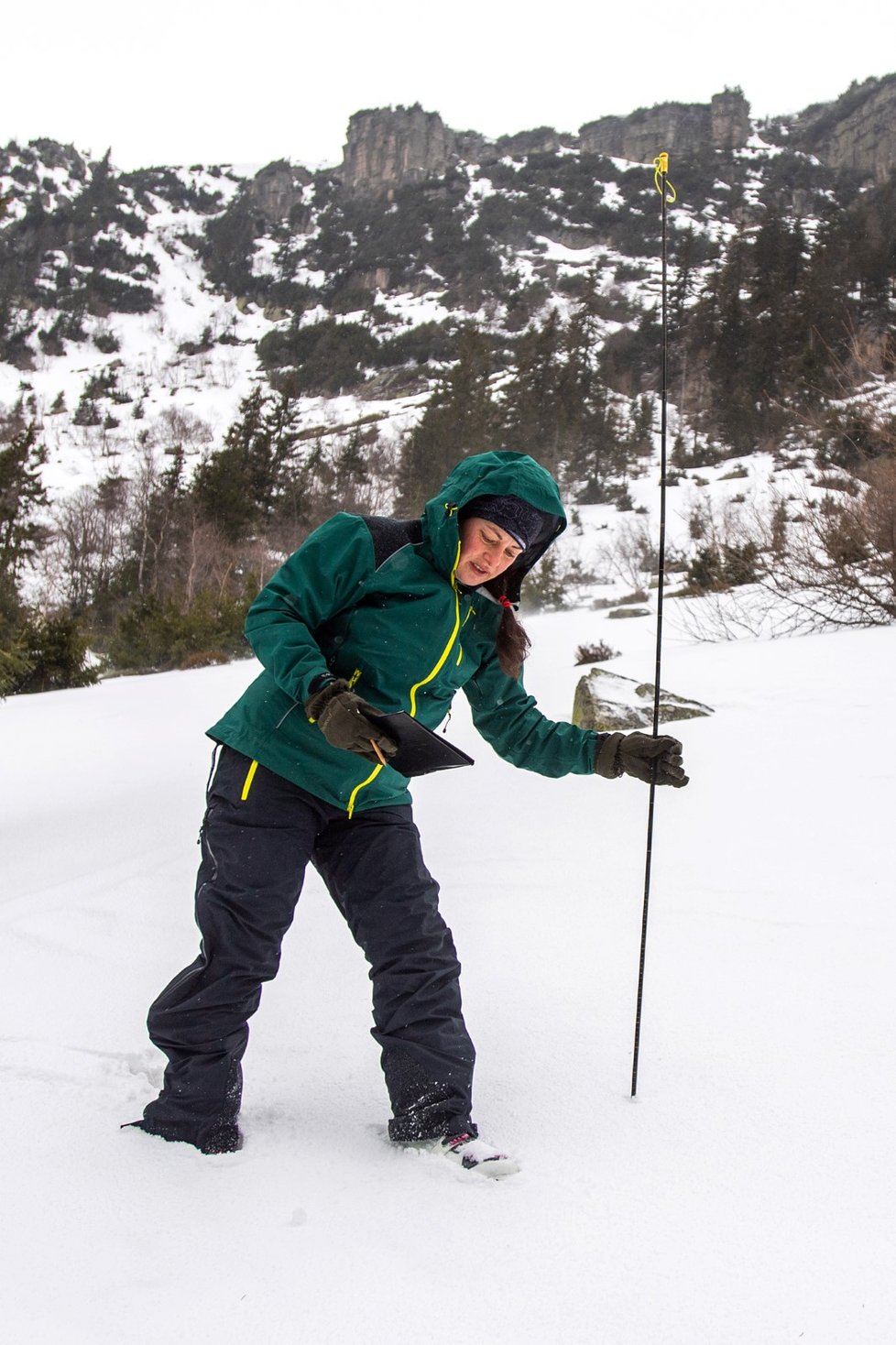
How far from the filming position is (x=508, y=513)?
5.79ft

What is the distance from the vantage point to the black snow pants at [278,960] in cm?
157

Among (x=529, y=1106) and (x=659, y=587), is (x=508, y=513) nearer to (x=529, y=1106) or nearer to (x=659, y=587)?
(x=659, y=587)

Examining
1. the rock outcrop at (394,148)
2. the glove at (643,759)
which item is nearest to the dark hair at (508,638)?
the glove at (643,759)

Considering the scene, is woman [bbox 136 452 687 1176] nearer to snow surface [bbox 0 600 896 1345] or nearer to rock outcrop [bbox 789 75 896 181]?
snow surface [bbox 0 600 896 1345]

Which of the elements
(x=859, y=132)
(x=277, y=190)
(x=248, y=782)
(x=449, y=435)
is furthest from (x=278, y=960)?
(x=277, y=190)

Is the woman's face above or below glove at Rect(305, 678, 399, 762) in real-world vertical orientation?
above

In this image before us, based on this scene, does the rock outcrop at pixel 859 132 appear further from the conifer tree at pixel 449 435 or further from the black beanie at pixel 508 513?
the black beanie at pixel 508 513

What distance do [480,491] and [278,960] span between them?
980 millimetres

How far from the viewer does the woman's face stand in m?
1.76

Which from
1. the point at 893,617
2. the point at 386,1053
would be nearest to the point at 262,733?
the point at 386,1053

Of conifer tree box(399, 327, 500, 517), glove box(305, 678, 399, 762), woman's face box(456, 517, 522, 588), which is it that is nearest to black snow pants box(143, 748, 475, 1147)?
glove box(305, 678, 399, 762)

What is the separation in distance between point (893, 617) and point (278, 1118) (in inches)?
274

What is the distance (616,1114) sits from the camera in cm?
162

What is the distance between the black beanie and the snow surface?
1094 millimetres
